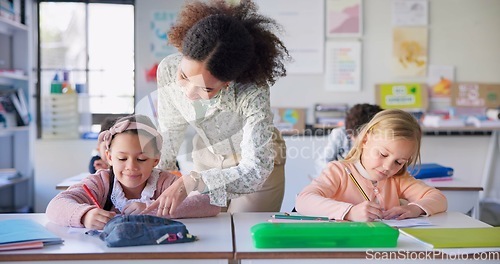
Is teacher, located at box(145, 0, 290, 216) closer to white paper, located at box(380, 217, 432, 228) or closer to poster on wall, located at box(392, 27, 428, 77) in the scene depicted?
white paper, located at box(380, 217, 432, 228)

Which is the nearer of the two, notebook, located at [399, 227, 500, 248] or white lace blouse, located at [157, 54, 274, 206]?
notebook, located at [399, 227, 500, 248]

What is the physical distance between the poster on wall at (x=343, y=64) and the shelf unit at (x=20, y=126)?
7.63 ft

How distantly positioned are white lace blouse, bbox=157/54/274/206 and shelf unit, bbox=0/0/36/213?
2736mm

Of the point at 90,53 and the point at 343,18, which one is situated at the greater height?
the point at 343,18

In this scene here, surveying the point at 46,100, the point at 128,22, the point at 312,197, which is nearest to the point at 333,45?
the point at 128,22

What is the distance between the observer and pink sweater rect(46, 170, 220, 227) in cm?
159

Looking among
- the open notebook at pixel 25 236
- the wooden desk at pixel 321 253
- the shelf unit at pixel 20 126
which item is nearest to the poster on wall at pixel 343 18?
the shelf unit at pixel 20 126

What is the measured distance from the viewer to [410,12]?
4590 mm

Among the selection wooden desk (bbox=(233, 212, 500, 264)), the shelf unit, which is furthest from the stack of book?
wooden desk (bbox=(233, 212, 500, 264))

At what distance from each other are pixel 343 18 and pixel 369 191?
2855mm

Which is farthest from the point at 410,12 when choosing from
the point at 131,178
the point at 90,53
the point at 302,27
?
the point at 131,178

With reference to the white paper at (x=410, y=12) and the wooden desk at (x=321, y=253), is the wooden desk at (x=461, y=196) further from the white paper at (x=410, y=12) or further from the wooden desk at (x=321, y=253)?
the white paper at (x=410, y=12)

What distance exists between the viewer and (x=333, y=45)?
4.59 meters

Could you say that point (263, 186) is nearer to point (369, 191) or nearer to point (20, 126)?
point (369, 191)
